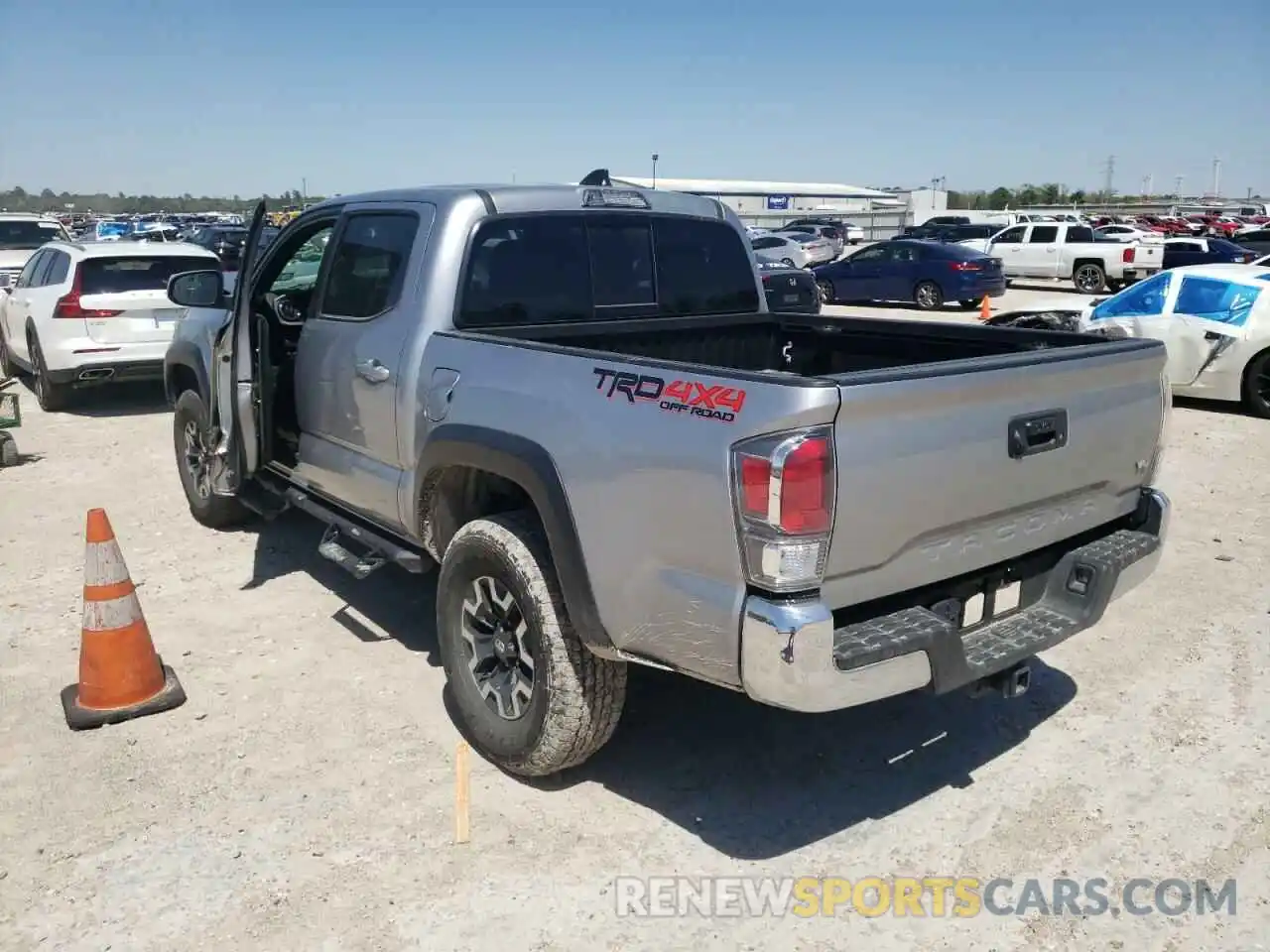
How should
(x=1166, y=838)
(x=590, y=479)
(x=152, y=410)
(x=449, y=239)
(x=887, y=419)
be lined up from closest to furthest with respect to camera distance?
(x=887, y=419) → (x=590, y=479) → (x=1166, y=838) → (x=449, y=239) → (x=152, y=410)

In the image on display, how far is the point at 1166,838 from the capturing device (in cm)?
340

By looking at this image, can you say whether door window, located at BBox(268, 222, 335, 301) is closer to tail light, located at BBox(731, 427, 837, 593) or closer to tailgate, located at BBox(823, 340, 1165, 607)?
tail light, located at BBox(731, 427, 837, 593)

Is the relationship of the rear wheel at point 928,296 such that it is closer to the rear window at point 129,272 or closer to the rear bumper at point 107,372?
the rear window at point 129,272

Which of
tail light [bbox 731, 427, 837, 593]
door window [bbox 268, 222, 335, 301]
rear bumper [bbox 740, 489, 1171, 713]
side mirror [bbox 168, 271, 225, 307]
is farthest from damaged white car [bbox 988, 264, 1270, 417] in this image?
tail light [bbox 731, 427, 837, 593]

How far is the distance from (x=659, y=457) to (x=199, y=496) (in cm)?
480

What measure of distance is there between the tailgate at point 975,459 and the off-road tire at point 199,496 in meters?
4.70

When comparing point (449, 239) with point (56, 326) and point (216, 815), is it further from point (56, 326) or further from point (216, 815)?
point (56, 326)

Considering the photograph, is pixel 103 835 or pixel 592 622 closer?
pixel 592 622

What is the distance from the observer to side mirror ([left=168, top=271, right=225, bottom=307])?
5523 mm

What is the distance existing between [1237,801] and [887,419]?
2090 mm

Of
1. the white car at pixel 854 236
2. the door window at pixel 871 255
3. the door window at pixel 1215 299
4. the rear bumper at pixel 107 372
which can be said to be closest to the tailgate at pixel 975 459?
the door window at pixel 1215 299

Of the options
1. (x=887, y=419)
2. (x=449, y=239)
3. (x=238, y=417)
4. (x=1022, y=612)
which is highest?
(x=449, y=239)

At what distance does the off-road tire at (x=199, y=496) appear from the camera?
6.47 metres

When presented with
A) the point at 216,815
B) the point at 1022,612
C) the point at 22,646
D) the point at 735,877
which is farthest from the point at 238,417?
the point at 1022,612
